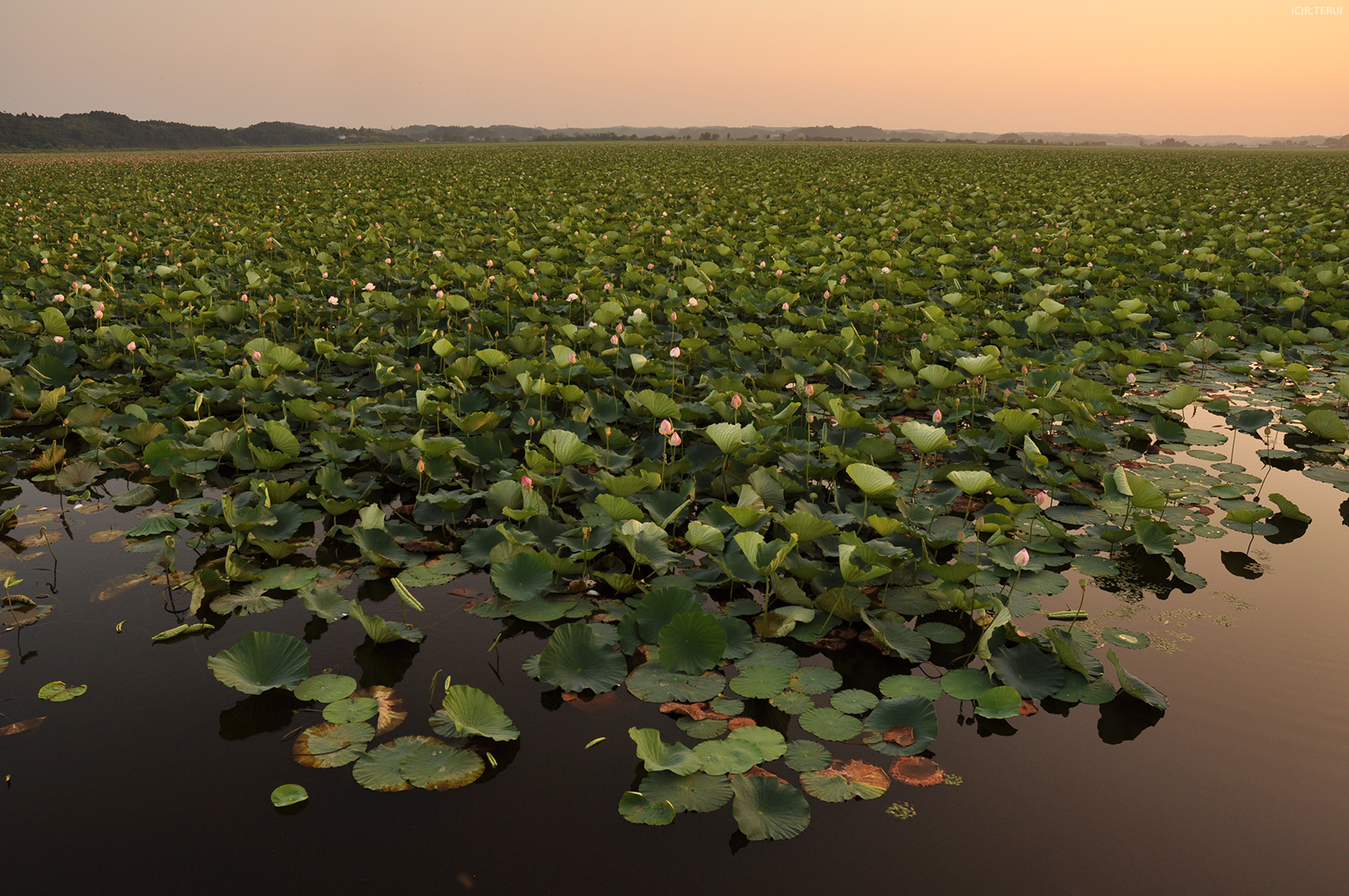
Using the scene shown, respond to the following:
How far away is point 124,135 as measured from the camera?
89938 mm

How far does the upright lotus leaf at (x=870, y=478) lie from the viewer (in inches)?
114

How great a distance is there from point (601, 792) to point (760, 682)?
0.61 metres

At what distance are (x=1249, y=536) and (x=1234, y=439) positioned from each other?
56.3 inches

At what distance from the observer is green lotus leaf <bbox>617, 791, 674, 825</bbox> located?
1851mm

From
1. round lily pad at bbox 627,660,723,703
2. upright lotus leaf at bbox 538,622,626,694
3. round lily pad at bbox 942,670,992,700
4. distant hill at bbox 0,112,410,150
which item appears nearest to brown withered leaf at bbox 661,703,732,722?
round lily pad at bbox 627,660,723,703

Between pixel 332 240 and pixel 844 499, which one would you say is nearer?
pixel 844 499

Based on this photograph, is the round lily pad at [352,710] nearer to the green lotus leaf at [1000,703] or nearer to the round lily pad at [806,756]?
the round lily pad at [806,756]

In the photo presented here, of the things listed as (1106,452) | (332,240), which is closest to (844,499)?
(1106,452)

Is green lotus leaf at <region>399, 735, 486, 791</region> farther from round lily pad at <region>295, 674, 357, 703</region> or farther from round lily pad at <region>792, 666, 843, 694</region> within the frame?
Result: round lily pad at <region>792, 666, 843, 694</region>

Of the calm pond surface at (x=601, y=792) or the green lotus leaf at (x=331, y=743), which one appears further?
the green lotus leaf at (x=331, y=743)

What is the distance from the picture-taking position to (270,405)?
14.1 ft

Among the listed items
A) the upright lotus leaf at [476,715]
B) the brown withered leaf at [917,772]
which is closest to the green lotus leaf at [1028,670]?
the brown withered leaf at [917,772]

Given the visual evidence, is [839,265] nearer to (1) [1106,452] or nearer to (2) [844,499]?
(1) [1106,452]

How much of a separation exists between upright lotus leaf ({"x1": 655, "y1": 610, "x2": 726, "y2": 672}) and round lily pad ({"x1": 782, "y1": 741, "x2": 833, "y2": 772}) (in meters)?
0.37
